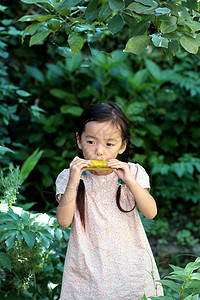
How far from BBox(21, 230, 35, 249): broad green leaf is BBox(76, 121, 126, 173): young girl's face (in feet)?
1.30

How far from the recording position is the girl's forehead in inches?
64.6

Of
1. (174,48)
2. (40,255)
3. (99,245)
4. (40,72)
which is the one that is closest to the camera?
(174,48)

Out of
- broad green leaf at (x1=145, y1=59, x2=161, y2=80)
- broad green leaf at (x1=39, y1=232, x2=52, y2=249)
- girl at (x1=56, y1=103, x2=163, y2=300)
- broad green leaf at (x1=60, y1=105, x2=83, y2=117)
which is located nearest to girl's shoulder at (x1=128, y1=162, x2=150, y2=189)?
girl at (x1=56, y1=103, x2=163, y2=300)

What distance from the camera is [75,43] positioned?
166 centimetres

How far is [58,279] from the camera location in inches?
91.4

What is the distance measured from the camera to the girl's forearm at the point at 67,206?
5.18 ft

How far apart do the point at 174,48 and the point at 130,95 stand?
307 cm

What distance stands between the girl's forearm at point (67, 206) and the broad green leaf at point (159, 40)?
582mm

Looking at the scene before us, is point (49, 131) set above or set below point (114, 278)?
below

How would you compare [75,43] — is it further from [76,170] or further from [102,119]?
[76,170]

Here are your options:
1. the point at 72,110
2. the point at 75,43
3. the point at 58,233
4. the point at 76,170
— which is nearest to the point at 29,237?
the point at 58,233

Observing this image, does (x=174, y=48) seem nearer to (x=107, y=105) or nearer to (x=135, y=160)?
(x=107, y=105)

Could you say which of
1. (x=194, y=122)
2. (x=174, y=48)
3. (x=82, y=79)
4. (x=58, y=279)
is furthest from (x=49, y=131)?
(x=174, y=48)

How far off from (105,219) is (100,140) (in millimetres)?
305
